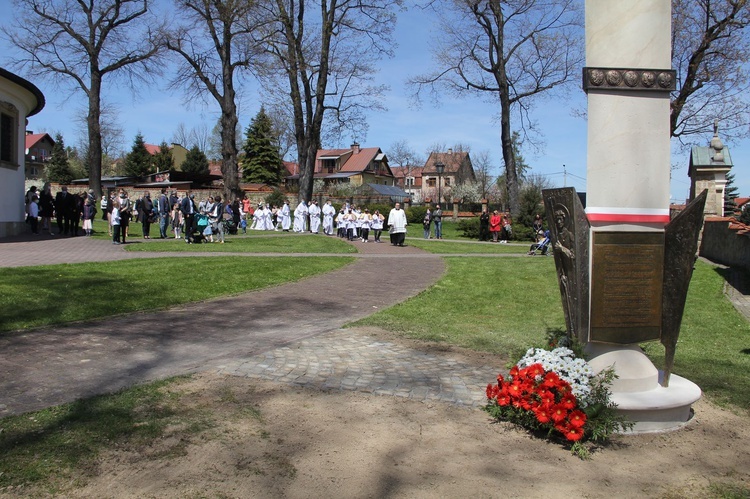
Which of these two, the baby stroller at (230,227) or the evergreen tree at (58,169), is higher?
the evergreen tree at (58,169)

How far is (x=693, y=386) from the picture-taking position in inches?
220

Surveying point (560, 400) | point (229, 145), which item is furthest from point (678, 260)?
point (229, 145)

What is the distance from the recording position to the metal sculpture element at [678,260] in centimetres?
525

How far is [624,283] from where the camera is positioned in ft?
17.3

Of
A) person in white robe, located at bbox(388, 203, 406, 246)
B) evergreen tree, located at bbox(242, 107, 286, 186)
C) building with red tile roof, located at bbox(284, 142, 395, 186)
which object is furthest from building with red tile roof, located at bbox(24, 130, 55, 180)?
person in white robe, located at bbox(388, 203, 406, 246)

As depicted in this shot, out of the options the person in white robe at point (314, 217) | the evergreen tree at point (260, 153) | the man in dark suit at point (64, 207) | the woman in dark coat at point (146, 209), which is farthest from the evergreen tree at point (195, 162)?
the woman in dark coat at point (146, 209)

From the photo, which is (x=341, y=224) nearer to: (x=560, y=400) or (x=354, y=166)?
(x=560, y=400)

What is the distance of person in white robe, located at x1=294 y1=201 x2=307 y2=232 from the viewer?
115ft

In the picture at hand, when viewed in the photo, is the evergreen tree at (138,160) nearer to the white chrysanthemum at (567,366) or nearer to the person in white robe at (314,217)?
the person in white robe at (314,217)

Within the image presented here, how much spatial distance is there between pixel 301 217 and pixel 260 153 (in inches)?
1709

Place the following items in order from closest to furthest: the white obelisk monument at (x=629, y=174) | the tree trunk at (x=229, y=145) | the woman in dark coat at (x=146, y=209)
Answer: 1. the white obelisk monument at (x=629, y=174)
2. the woman in dark coat at (x=146, y=209)
3. the tree trunk at (x=229, y=145)

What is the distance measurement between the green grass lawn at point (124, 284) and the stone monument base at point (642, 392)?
272 inches

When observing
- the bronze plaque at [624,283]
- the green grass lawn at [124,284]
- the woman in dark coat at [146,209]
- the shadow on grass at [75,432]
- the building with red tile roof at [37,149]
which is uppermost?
the building with red tile roof at [37,149]

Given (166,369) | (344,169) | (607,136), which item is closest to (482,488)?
(607,136)
